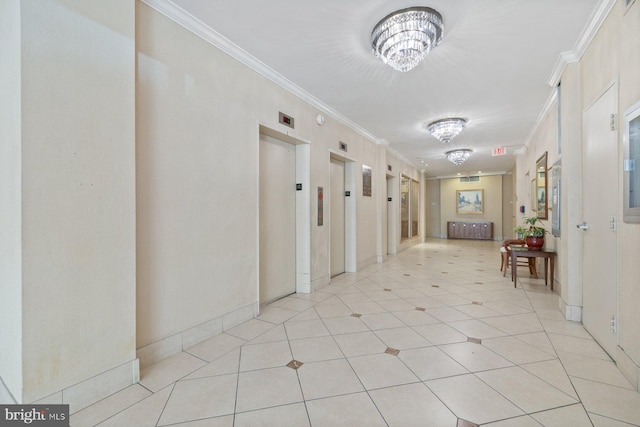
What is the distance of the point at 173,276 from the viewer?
2.53 metres

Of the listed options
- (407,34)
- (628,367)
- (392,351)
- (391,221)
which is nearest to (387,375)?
(392,351)

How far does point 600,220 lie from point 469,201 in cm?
1172

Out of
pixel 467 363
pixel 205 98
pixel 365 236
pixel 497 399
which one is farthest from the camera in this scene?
pixel 365 236

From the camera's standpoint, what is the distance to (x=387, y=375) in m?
2.18

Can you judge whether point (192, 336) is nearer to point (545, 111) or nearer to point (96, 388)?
point (96, 388)

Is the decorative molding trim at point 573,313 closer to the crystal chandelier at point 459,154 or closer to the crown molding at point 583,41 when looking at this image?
the crown molding at point 583,41

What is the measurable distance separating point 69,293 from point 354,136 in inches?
207

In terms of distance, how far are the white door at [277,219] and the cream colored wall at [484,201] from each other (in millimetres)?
11611

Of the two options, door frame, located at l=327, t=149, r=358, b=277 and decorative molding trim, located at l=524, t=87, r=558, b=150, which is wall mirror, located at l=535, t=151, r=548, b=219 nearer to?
decorative molding trim, located at l=524, t=87, r=558, b=150

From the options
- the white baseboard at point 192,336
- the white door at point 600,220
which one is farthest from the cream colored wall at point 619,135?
the white baseboard at point 192,336
